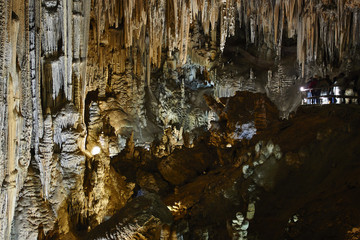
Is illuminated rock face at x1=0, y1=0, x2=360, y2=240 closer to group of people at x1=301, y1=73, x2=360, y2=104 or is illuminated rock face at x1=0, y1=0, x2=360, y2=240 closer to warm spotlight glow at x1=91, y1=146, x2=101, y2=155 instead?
warm spotlight glow at x1=91, y1=146, x2=101, y2=155

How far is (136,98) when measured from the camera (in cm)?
1429

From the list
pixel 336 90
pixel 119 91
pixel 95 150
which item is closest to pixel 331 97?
pixel 336 90

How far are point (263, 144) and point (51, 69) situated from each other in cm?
472

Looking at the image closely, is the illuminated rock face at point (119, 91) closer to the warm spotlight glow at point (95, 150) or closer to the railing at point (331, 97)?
the warm spotlight glow at point (95, 150)

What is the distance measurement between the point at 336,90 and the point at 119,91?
8545mm

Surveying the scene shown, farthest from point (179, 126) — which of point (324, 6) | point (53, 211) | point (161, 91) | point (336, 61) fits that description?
point (53, 211)

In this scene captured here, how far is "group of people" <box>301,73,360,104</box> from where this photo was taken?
25.4 ft

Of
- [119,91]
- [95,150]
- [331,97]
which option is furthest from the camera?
[119,91]

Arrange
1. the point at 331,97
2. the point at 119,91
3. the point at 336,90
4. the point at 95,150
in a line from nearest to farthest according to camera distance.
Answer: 1. the point at 331,97
2. the point at 336,90
3. the point at 95,150
4. the point at 119,91

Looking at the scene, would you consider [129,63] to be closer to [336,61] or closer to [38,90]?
[38,90]

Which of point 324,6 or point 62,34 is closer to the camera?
point 62,34

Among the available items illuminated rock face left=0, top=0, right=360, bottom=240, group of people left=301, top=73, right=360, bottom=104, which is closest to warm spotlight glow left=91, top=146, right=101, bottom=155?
illuminated rock face left=0, top=0, right=360, bottom=240

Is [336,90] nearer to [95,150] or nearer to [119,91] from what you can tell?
[95,150]

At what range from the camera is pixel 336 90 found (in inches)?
333
